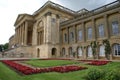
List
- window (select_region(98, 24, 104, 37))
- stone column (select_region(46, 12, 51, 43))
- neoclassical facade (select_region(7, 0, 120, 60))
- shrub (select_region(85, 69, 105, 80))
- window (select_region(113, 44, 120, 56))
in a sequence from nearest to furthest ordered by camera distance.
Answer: shrub (select_region(85, 69, 105, 80))
window (select_region(113, 44, 120, 56))
neoclassical facade (select_region(7, 0, 120, 60))
window (select_region(98, 24, 104, 37))
stone column (select_region(46, 12, 51, 43))

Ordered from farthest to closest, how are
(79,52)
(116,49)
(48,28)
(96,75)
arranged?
(48,28)
(79,52)
(116,49)
(96,75)

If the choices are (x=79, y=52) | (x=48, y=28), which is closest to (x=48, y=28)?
(x=48, y=28)

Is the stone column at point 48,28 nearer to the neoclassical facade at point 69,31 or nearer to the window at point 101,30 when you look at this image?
the neoclassical facade at point 69,31

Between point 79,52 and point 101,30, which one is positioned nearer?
point 101,30

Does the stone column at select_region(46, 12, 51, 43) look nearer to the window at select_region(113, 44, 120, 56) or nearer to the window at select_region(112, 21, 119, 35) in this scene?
the window at select_region(112, 21, 119, 35)

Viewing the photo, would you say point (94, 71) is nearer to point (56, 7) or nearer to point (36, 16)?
point (56, 7)

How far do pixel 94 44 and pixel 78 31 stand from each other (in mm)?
8976

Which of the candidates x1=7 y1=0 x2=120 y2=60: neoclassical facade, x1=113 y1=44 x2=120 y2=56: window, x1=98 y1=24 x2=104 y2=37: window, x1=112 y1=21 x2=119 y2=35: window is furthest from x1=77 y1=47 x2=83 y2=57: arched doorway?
x1=112 y1=21 x2=119 y2=35: window

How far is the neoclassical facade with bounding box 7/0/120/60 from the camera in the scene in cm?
3146

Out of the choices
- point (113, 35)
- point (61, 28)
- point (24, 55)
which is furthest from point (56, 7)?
point (113, 35)

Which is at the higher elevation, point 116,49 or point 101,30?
point 101,30

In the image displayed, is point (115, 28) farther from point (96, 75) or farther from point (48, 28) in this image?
point (96, 75)

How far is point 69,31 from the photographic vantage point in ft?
143

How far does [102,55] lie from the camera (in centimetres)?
3250
